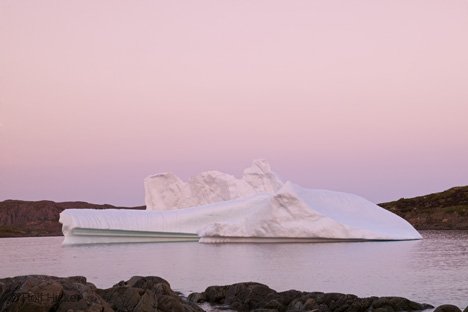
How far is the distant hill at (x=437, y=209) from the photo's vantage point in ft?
198

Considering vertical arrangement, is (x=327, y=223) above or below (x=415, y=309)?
above

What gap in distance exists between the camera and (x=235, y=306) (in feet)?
47.8

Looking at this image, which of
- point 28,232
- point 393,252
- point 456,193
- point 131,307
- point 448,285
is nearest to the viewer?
point 131,307

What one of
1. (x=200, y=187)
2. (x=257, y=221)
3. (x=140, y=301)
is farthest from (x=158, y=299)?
(x=200, y=187)

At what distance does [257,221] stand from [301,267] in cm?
1150

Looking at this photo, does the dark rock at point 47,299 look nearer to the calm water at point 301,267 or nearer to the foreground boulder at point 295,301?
the foreground boulder at point 295,301

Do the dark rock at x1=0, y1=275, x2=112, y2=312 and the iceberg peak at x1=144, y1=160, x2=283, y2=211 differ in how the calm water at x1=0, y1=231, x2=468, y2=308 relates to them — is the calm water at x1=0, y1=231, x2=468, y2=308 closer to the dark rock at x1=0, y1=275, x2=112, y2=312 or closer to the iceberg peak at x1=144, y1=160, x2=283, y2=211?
the dark rock at x1=0, y1=275, x2=112, y2=312

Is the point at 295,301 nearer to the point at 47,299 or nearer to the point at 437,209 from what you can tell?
the point at 47,299

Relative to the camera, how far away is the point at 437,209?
65.4m

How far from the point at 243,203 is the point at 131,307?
25605mm

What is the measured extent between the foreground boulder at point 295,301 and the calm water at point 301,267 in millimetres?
1757

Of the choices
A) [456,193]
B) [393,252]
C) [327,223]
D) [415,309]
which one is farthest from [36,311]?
[456,193]

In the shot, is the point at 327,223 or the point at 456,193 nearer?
the point at 327,223

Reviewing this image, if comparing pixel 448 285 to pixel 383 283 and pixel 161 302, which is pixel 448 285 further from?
pixel 161 302
